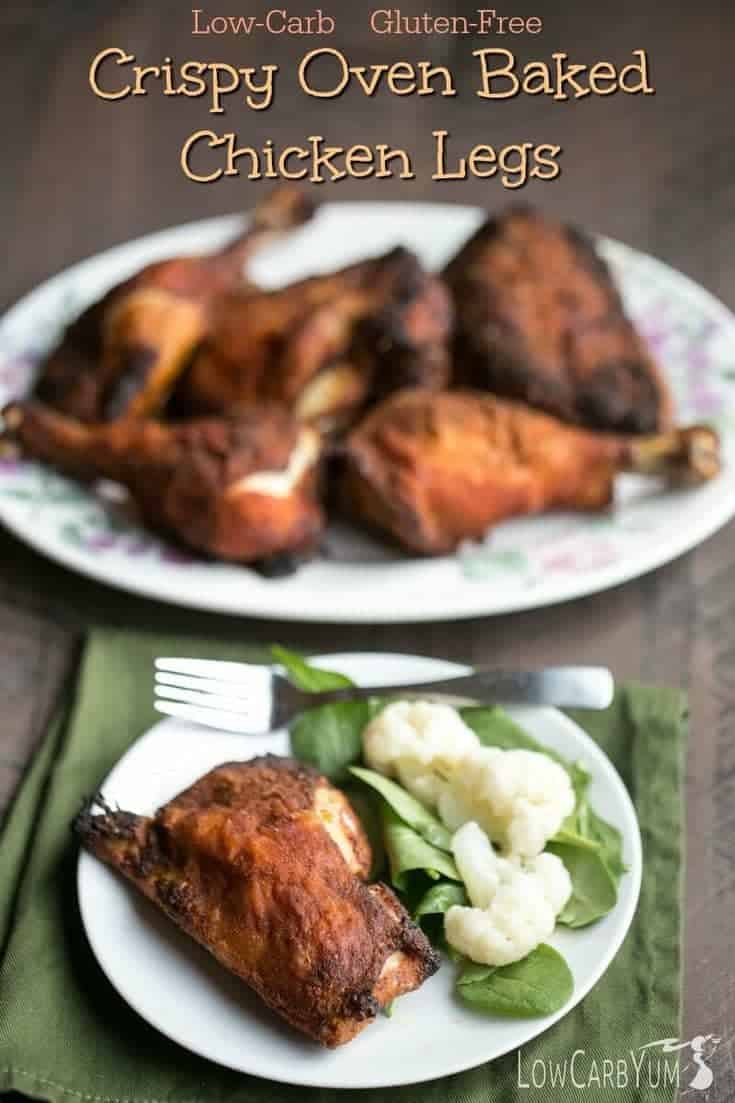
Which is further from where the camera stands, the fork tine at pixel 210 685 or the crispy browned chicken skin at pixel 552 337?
the crispy browned chicken skin at pixel 552 337

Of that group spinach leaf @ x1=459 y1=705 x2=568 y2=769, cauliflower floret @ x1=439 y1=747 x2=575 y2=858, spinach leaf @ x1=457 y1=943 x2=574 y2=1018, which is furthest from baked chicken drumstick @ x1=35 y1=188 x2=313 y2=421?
spinach leaf @ x1=457 y1=943 x2=574 y2=1018

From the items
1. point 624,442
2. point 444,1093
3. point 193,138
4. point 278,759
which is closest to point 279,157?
point 193,138

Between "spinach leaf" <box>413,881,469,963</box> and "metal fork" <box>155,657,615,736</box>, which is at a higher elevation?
"metal fork" <box>155,657,615,736</box>

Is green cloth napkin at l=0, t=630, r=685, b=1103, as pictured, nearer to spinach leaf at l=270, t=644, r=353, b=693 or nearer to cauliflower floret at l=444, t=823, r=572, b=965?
cauliflower floret at l=444, t=823, r=572, b=965

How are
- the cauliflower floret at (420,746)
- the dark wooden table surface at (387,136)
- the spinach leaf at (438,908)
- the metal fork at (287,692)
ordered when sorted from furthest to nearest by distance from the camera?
the dark wooden table surface at (387,136) < the metal fork at (287,692) < the cauliflower floret at (420,746) < the spinach leaf at (438,908)

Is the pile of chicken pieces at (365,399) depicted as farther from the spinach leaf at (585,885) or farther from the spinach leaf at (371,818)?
the spinach leaf at (585,885)

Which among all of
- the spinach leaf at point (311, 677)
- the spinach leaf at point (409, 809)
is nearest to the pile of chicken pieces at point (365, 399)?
the spinach leaf at point (311, 677)

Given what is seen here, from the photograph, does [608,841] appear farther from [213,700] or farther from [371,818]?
[213,700]
